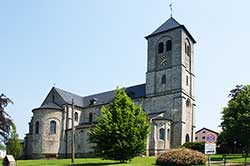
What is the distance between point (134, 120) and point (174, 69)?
22091 millimetres

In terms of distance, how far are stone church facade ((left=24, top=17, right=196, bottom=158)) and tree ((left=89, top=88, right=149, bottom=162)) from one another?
15.5 metres

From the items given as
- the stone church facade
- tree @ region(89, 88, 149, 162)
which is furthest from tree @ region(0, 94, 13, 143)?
the stone church facade

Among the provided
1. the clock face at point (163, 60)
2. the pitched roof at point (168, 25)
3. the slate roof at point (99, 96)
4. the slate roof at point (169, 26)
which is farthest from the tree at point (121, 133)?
the pitched roof at point (168, 25)

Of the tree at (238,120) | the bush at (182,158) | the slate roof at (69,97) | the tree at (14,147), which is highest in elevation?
the slate roof at (69,97)

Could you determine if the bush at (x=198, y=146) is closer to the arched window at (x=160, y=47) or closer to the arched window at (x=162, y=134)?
the arched window at (x=162, y=134)

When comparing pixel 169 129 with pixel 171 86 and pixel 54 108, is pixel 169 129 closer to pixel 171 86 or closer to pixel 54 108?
pixel 171 86

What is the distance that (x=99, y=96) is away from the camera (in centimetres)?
6594

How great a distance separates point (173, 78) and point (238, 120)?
21752mm

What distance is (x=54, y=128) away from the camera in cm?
5916

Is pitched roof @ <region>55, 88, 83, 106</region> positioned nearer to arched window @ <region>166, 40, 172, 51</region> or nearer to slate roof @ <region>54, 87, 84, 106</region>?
slate roof @ <region>54, 87, 84, 106</region>

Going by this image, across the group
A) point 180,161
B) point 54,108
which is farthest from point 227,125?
point 54,108

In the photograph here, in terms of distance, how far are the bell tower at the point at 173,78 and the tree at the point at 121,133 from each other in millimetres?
18152

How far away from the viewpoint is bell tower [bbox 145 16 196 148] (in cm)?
5131

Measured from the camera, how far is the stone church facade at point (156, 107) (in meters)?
50.7
